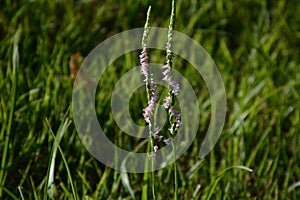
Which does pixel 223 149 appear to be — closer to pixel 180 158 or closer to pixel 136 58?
pixel 180 158

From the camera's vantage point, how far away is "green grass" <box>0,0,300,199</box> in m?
1.66

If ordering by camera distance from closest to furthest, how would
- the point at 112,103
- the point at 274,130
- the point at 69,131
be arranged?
1. the point at 69,131
2. the point at 112,103
3. the point at 274,130

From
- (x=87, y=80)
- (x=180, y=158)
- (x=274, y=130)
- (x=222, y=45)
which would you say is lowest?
(x=180, y=158)

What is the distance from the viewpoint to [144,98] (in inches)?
79.3

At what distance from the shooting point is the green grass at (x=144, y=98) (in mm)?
1655

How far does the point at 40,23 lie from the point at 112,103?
643 millimetres

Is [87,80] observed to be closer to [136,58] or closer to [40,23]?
[136,58]

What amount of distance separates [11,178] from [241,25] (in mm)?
1460

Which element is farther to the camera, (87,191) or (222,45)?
(222,45)

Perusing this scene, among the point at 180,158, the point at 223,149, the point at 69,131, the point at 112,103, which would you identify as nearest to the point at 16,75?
the point at 69,131

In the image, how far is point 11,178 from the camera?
1674mm

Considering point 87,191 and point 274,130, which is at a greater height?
point 274,130

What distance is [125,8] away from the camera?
8.29 feet

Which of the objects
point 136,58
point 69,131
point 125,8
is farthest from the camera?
point 125,8
